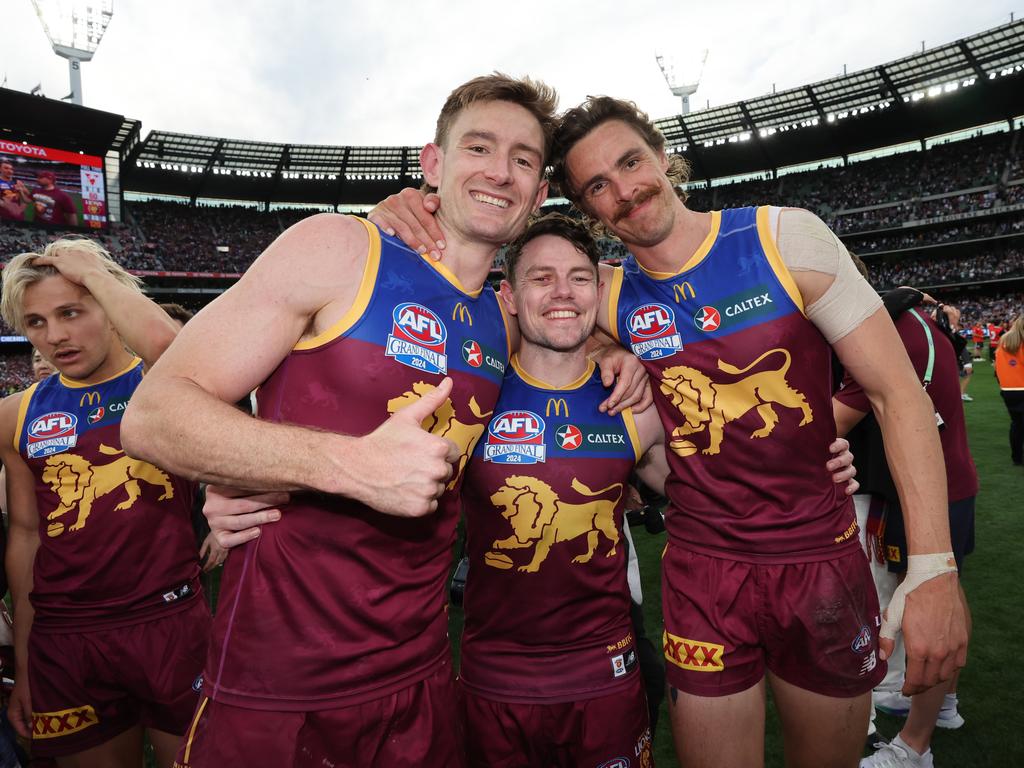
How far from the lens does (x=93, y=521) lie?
281 centimetres

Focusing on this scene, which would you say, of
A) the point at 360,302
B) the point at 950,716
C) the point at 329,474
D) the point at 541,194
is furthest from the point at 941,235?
the point at 329,474

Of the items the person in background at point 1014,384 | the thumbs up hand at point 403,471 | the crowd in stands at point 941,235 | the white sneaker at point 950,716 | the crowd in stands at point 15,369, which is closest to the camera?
the thumbs up hand at point 403,471

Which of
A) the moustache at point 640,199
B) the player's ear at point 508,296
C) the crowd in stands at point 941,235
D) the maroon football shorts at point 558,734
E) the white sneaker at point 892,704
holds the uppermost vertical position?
the crowd in stands at point 941,235

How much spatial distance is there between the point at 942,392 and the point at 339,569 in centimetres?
342

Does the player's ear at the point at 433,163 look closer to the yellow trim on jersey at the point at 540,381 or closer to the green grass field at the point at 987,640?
the yellow trim on jersey at the point at 540,381

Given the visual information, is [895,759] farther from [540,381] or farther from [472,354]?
[472,354]

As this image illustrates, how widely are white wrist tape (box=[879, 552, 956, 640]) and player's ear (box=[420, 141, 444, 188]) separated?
7.54 feet

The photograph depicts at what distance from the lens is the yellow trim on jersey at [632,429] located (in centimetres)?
272

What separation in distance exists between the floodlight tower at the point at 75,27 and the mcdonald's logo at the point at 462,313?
149 feet

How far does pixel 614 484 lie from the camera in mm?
2627

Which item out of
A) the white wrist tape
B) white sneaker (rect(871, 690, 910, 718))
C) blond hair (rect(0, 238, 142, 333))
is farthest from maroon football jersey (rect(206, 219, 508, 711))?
white sneaker (rect(871, 690, 910, 718))

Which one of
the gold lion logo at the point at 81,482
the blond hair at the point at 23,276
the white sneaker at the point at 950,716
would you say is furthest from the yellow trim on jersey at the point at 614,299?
the white sneaker at the point at 950,716

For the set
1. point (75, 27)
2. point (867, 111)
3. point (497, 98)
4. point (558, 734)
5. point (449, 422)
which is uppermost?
point (75, 27)

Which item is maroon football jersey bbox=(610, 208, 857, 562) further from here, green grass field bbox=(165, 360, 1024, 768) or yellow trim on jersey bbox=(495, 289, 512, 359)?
green grass field bbox=(165, 360, 1024, 768)
